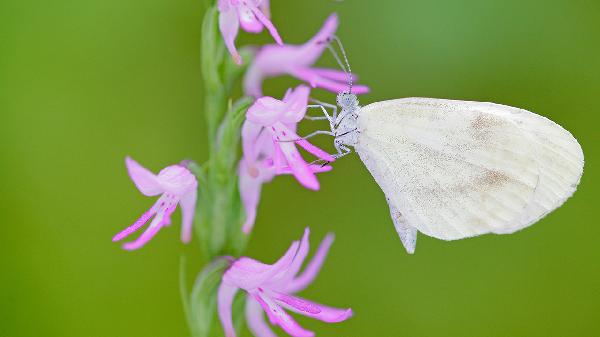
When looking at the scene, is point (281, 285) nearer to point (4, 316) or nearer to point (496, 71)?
point (4, 316)

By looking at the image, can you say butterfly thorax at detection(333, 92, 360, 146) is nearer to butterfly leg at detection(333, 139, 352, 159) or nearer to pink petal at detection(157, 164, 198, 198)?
butterfly leg at detection(333, 139, 352, 159)

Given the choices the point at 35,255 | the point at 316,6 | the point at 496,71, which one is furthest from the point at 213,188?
the point at 496,71

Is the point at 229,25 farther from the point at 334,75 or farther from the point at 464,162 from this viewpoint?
the point at 464,162

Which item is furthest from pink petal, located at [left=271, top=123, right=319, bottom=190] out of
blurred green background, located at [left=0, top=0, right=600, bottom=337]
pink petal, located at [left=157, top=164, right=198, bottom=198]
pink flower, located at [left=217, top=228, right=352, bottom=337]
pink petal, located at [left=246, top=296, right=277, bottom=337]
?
blurred green background, located at [left=0, top=0, right=600, bottom=337]

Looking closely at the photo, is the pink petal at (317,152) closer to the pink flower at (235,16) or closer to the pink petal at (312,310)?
the pink flower at (235,16)

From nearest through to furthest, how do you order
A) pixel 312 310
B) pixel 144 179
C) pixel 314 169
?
pixel 144 179 → pixel 312 310 → pixel 314 169

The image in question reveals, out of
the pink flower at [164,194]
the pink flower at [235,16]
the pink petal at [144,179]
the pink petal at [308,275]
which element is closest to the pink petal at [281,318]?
the pink petal at [308,275]

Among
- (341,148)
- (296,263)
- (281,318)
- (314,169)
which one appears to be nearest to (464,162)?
(341,148)
